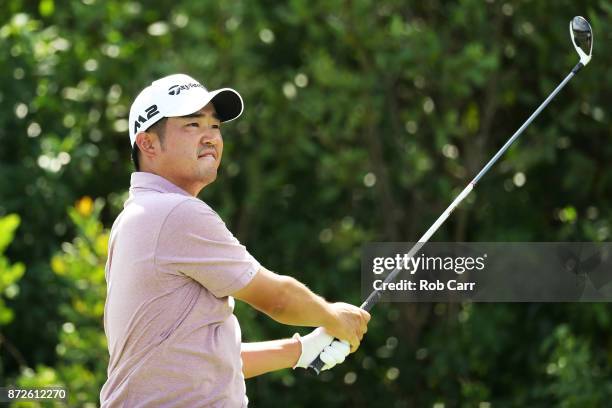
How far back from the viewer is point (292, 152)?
6969mm

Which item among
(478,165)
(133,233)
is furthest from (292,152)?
(133,233)

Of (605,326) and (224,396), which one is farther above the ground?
(224,396)

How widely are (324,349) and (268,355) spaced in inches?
7.5

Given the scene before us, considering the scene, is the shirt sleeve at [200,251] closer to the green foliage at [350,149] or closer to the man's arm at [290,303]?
the man's arm at [290,303]

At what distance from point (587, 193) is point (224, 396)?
13.8 feet

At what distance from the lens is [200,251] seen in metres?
3.00

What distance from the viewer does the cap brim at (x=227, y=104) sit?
333 cm

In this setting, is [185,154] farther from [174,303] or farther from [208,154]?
[174,303]

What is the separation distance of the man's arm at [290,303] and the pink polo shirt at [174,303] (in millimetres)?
52

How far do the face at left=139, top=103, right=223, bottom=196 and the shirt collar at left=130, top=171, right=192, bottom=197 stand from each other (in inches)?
1.3

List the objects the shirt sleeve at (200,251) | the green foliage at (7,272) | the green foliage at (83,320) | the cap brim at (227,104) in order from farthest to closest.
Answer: the green foliage at (83,320) → the green foliage at (7,272) → the cap brim at (227,104) → the shirt sleeve at (200,251)

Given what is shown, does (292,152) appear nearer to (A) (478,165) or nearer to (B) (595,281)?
(A) (478,165)

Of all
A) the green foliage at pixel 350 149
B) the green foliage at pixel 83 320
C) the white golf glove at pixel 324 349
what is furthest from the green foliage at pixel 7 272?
the white golf glove at pixel 324 349

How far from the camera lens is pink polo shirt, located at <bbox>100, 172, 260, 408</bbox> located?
2996 millimetres
